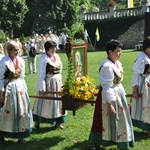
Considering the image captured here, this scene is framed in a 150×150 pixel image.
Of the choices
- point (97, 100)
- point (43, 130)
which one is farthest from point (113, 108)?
point (43, 130)

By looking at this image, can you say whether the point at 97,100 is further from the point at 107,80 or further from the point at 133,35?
the point at 133,35

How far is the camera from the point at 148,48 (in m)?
6.77

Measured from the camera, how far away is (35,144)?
680 cm

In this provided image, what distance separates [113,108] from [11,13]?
29685mm

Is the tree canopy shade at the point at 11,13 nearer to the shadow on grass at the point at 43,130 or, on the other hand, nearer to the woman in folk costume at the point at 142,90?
the shadow on grass at the point at 43,130

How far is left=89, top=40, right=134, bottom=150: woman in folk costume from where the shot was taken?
18.7 ft

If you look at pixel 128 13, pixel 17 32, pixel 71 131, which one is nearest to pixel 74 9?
pixel 17 32

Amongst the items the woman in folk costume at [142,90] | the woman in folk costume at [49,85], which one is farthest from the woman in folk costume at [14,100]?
the woman in folk costume at [142,90]

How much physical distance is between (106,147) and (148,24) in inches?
1077

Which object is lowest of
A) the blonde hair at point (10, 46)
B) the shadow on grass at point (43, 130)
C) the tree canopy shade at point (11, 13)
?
the shadow on grass at point (43, 130)

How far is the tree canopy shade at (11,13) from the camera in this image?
33.8m

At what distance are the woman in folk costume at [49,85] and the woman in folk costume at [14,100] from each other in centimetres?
69

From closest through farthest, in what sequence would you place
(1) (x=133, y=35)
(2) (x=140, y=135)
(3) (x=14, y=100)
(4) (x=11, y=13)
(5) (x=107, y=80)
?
(5) (x=107, y=80), (3) (x=14, y=100), (2) (x=140, y=135), (1) (x=133, y=35), (4) (x=11, y=13)

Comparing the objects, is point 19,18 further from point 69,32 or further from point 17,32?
point 69,32
